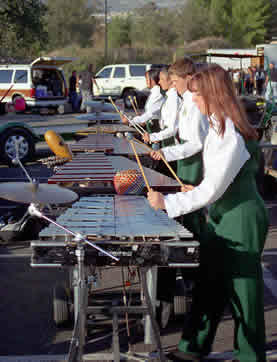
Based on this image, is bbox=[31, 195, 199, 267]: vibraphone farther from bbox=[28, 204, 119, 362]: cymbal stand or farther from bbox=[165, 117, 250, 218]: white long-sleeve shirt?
bbox=[165, 117, 250, 218]: white long-sleeve shirt

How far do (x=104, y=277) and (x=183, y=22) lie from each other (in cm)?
6681

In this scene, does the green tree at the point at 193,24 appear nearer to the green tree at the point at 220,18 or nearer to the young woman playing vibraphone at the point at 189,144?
the green tree at the point at 220,18

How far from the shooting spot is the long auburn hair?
10.3 ft

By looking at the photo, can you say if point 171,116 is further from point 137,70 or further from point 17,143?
point 137,70

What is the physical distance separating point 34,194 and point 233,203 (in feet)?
3.76

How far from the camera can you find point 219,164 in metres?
3.05

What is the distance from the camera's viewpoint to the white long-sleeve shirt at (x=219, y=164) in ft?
10.0

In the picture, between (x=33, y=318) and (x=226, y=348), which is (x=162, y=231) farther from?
(x=33, y=318)

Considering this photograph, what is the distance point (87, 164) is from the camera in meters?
5.30

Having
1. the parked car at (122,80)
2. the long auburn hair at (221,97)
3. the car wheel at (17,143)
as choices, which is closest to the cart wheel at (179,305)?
the long auburn hair at (221,97)

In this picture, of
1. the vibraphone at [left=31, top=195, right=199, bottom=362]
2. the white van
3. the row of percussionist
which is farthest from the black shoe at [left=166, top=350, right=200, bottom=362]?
the white van

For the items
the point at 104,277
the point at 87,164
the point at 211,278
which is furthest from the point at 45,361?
the point at 87,164

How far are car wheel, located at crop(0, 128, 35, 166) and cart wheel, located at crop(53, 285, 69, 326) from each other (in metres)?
7.44

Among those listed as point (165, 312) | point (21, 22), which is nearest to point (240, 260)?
point (165, 312)
